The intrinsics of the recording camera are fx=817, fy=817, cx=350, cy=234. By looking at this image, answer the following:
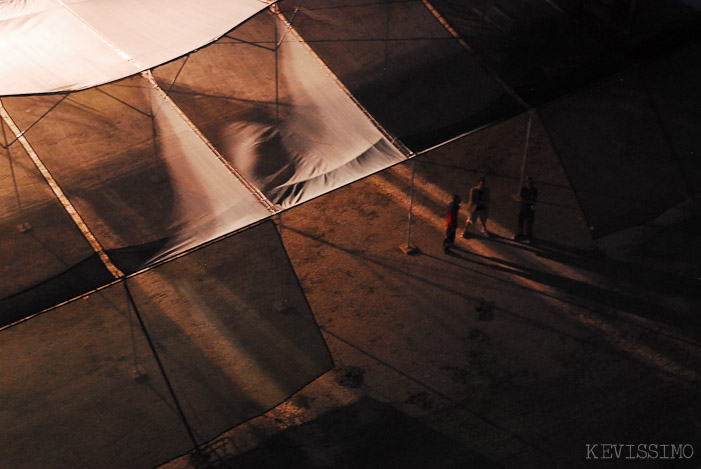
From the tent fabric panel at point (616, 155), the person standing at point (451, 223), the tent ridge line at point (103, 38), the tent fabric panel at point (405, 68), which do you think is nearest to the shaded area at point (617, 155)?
the tent fabric panel at point (616, 155)

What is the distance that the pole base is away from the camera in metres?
11.9

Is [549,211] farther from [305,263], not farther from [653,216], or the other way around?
[305,263]

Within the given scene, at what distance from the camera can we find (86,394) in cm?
806

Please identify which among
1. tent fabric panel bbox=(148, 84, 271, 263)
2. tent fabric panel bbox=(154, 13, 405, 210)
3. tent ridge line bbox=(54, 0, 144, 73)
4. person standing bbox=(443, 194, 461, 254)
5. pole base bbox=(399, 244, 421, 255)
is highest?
tent ridge line bbox=(54, 0, 144, 73)

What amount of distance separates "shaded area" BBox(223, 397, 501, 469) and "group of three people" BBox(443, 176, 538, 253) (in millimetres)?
3325

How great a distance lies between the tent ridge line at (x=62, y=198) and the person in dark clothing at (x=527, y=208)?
614 cm

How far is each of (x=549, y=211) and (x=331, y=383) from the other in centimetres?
496

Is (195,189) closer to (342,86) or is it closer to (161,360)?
(161,360)

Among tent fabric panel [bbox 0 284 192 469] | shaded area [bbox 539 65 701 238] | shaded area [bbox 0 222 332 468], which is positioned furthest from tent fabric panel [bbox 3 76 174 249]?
shaded area [bbox 539 65 701 238]

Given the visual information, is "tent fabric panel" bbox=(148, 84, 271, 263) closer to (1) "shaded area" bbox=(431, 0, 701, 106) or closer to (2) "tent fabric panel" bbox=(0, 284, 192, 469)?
(2) "tent fabric panel" bbox=(0, 284, 192, 469)

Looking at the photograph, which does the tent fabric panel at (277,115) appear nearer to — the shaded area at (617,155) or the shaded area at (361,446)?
the shaded area at (361,446)

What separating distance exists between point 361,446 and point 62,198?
4375 mm

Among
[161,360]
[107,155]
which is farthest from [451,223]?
[161,360]

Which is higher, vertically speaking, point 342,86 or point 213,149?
point 342,86
